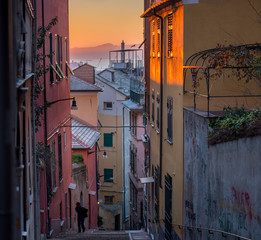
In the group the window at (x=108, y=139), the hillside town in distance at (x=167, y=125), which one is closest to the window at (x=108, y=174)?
the window at (x=108, y=139)

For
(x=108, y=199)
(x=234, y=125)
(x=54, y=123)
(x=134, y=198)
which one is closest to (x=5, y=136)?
(x=234, y=125)

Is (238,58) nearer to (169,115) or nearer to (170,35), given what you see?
(170,35)

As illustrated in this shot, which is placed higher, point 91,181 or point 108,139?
point 108,139

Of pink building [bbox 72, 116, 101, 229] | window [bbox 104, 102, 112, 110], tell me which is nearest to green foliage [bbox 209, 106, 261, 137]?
pink building [bbox 72, 116, 101, 229]

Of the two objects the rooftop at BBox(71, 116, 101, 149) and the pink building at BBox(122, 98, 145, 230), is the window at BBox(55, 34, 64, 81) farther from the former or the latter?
the pink building at BBox(122, 98, 145, 230)

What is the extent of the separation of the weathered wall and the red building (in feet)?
14.2

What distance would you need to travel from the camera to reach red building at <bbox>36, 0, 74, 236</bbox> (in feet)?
56.5

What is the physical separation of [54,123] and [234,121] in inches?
453

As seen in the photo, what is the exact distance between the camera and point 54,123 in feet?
67.9

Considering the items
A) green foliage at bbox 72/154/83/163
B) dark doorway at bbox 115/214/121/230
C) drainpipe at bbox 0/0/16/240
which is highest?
drainpipe at bbox 0/0/16/240

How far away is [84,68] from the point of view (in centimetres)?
4588

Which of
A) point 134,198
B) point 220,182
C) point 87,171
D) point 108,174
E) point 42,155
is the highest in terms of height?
point 220,182

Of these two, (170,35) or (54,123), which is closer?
(170,35)

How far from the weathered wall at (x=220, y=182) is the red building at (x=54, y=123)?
434 centimetres
